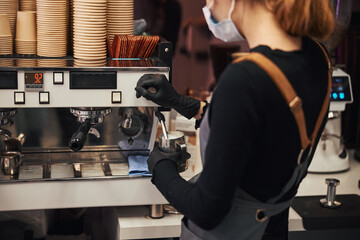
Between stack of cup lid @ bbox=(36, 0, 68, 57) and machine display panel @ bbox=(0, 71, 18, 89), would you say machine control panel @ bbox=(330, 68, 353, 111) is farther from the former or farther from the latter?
machine display panel @ bbox=(0, 71, 18, 89)

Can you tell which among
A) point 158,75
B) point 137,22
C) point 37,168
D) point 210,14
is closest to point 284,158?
point 210,14

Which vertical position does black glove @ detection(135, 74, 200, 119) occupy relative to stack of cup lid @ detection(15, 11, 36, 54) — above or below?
below

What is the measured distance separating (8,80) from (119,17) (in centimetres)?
41

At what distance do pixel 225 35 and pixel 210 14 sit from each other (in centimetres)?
5

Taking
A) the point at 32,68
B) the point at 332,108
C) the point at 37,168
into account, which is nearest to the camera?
the point at 32,68

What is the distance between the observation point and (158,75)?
5.09ft

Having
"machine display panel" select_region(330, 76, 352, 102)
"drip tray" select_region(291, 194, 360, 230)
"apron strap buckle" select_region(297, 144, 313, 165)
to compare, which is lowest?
"drip tray" select_region(291, 194, 360, 230)

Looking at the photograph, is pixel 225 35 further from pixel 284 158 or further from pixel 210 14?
pixel 284 158

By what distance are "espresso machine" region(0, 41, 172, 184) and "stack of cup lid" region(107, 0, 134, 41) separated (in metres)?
0.12

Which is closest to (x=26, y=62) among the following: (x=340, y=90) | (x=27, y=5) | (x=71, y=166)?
(x=27, y=5)

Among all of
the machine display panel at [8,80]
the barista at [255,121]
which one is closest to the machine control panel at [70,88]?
the machine display panel at [8,80]

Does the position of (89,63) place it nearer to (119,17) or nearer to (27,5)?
(119,17)

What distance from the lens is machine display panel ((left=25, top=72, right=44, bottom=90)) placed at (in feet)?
4.93

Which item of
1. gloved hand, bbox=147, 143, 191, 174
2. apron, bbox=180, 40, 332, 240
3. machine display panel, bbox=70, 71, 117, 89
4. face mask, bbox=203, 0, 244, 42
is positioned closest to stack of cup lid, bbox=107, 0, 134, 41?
machine display panel, bbox=70, 71, 117, 89
